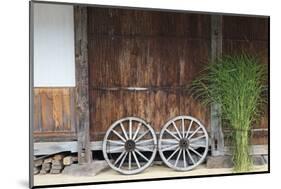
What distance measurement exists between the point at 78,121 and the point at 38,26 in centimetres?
66

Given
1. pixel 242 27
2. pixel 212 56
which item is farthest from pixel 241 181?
pixel 242 27

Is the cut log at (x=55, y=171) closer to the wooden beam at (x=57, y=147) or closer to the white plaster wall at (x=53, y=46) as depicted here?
the wooden beam at (x=57, y=147)

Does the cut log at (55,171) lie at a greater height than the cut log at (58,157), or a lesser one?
lesser

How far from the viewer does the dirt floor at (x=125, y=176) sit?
106 inches

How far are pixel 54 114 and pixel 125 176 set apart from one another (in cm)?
63

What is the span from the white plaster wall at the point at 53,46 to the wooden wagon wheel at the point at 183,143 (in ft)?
2.49

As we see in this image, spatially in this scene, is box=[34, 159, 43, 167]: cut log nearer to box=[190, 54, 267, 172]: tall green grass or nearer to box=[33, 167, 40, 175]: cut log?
box=[33, 167, 40, 175]: cut log

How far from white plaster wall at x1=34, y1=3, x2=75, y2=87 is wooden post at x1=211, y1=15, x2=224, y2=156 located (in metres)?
1.01

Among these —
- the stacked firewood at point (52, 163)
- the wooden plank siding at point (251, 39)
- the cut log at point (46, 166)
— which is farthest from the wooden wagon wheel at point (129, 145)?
the wooden plank siding at point (251, 39)

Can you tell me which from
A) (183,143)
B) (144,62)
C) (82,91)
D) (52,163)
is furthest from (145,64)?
(52,163)

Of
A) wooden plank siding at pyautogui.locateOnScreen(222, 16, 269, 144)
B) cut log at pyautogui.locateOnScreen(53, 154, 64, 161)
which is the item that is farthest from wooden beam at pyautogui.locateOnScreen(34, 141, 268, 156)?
wooden plank siding at pyautogui.locateOnScreen(222, 16, 269, 144)

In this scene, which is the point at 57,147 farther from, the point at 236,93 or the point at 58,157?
the point at 236,93

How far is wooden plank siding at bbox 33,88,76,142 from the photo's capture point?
2.71m

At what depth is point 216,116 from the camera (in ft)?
10.2
